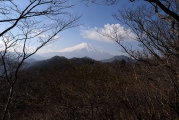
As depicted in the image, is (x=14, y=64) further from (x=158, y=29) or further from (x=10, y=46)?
(x=158, y=29)

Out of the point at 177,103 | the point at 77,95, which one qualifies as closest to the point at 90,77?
A: the point at 77,95

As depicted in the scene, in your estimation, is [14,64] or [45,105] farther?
[45,105]

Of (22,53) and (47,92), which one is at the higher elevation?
(22,53)

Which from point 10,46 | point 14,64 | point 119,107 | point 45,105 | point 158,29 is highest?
point 158,29

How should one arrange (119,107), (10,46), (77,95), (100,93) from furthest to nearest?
(77,95) < (100,93) < (10,46) < (119,107)

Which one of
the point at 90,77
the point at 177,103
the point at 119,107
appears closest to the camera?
the point at 177,103

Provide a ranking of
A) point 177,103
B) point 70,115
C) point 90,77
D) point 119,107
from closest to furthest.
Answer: point 177,103, point 119,107, point 70,115, point 90,77

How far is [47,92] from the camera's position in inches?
341

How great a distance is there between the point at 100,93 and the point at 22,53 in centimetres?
322

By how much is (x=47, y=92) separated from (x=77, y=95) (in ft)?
6.61

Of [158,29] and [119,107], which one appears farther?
[158,29]

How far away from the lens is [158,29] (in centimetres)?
852

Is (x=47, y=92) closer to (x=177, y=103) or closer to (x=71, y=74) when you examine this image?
(x=71, y=74)

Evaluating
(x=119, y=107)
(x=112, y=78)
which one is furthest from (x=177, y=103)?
(x=112, y=78)
